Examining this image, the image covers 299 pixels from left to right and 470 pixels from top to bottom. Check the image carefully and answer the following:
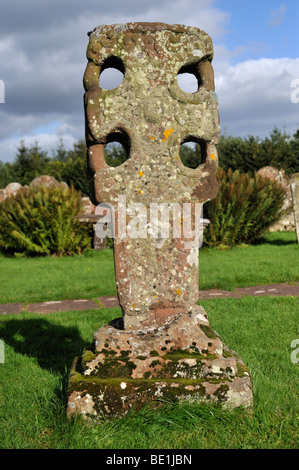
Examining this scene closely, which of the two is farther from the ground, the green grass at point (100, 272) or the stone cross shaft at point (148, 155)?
the stone cross shaft at point (148, 155)

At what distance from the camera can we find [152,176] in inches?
127

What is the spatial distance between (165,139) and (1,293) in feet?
16.4

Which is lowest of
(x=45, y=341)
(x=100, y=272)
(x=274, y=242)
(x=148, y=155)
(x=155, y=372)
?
(x=45, y=341)

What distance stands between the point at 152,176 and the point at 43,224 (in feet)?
28.4

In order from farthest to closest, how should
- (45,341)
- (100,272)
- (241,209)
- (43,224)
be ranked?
1. (241,209)
2. (43,224)
3. (100,272)
4. (45,341)

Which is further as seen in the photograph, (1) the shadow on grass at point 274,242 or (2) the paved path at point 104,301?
(1) the shadow on grass at point 274,242

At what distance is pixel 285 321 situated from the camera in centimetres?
498

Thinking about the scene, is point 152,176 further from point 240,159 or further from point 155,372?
point 240,159

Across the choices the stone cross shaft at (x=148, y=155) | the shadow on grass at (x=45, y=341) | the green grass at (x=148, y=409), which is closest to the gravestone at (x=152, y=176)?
the stone cross shaft at (x=148, y=155)

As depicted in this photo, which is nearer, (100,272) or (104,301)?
(104,301)

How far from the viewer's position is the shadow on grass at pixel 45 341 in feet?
13.3

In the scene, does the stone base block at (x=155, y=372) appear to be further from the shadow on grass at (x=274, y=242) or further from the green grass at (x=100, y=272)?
the shadow on grass at (x=274, y=242)

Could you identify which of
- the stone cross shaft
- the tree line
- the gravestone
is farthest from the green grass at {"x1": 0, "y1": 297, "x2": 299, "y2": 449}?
the tree line

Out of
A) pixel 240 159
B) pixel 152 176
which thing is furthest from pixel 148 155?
pixel 240 159
